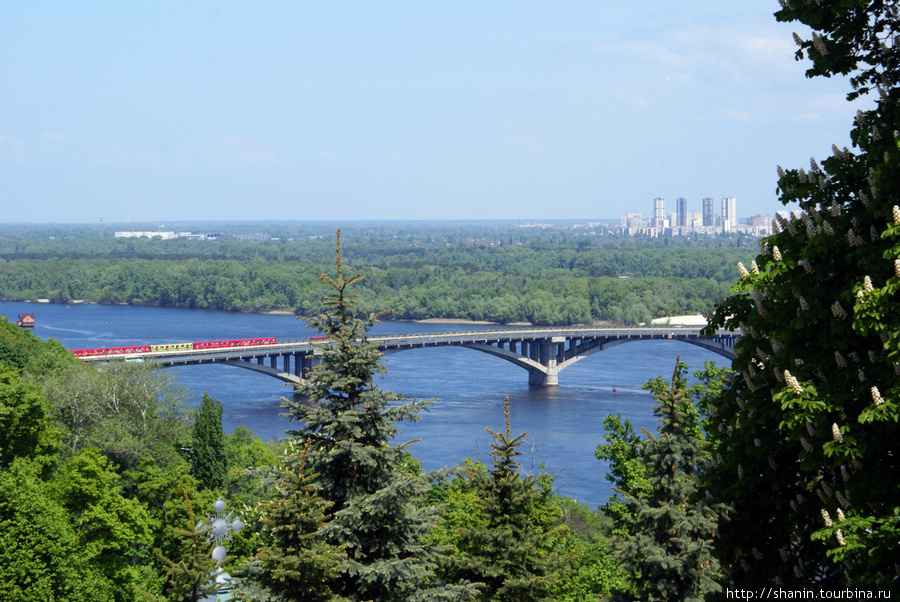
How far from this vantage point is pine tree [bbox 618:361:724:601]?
34.7ft

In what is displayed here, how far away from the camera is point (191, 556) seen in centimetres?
867

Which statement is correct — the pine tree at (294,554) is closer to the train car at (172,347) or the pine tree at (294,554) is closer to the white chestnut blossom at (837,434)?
the white chestnut blossom at (837,434)

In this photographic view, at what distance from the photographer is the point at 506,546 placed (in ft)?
38.2

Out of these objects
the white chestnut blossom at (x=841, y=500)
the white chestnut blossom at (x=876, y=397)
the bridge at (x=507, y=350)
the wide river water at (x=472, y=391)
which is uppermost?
the white chestnut blossom at (x=876, y=397)

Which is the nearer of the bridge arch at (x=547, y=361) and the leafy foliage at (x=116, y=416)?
the leafy foliage at (x=116, y=416)

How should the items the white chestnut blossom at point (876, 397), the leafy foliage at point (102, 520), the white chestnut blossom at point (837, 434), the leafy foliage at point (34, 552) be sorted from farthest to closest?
1. the leafy foliage at point (102, 520)
2. the leafy foliage at point (34, 552)
3. the white chestnut blossom at point (837, 434)
4. the white chestnut blossom at point (876, 397)

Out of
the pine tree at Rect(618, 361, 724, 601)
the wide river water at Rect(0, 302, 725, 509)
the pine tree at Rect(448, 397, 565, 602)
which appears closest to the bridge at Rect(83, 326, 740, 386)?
the wide river water at Rect(0, 302, 725, 509)

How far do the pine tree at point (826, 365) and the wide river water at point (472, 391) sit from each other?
19481 millimetres

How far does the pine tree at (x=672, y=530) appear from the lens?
10578mm

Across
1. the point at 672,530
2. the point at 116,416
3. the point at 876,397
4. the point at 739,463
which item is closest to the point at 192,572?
the point at 739,463

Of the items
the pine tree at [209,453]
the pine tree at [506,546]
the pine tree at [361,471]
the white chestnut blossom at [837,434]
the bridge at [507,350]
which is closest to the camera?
the white chestnut blossom at [837,434]

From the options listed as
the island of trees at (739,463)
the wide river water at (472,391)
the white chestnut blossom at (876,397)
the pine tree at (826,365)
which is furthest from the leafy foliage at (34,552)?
the white chestnut blossom at (876,397)

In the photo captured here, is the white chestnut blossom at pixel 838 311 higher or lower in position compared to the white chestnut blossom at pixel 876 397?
higher

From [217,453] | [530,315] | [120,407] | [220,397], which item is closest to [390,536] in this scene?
[217,453]
